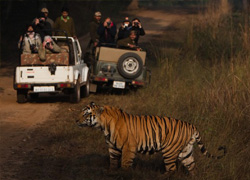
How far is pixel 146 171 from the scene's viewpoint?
7.63 m

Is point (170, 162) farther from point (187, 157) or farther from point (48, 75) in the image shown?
point (48, 75)

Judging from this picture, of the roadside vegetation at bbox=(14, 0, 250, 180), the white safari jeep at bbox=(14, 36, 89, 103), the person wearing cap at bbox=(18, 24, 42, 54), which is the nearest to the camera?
the roadside vegetation at bbox=(14, 0, 250, 180)

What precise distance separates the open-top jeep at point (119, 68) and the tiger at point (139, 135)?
7100mm

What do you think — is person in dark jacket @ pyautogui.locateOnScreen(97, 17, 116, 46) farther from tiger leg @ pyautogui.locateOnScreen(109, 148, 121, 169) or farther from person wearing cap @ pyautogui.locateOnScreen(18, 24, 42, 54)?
tiger leg @ pyautogui.locateOnScreen(109, 148, 121, 169)

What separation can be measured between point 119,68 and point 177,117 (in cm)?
384

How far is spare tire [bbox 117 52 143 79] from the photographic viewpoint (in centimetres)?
1440

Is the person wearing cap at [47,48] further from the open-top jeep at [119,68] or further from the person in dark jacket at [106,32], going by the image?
the person in dark jacket at [106,32]

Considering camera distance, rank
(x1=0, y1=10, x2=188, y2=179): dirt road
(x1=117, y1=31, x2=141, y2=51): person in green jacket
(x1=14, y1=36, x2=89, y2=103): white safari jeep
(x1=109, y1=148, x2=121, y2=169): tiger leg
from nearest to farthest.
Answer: (x1=109, y1=148, x2=121, y2=169): tiger leg, (x1=0, y1=10, x2=188, y2=179): dirt road, (x1=14, y1=36, x2=89, y2=103): white safari jeep, (x1=117, y1=31, x2=141, y2=51): person in green jacket

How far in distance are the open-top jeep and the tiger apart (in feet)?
23.3

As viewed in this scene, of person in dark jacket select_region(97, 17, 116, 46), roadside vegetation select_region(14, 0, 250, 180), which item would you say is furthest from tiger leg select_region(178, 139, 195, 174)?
person in dark jacket select_region(97, 17, 116, 46)

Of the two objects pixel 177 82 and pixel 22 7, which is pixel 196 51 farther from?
pixel 22 7

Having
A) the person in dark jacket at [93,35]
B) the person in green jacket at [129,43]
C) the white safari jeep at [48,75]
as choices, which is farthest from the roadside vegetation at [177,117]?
the person in dark jacket at [93,35]

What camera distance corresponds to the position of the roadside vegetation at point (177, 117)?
25.5 feet

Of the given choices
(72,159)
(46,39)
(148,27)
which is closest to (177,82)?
(46,39)
